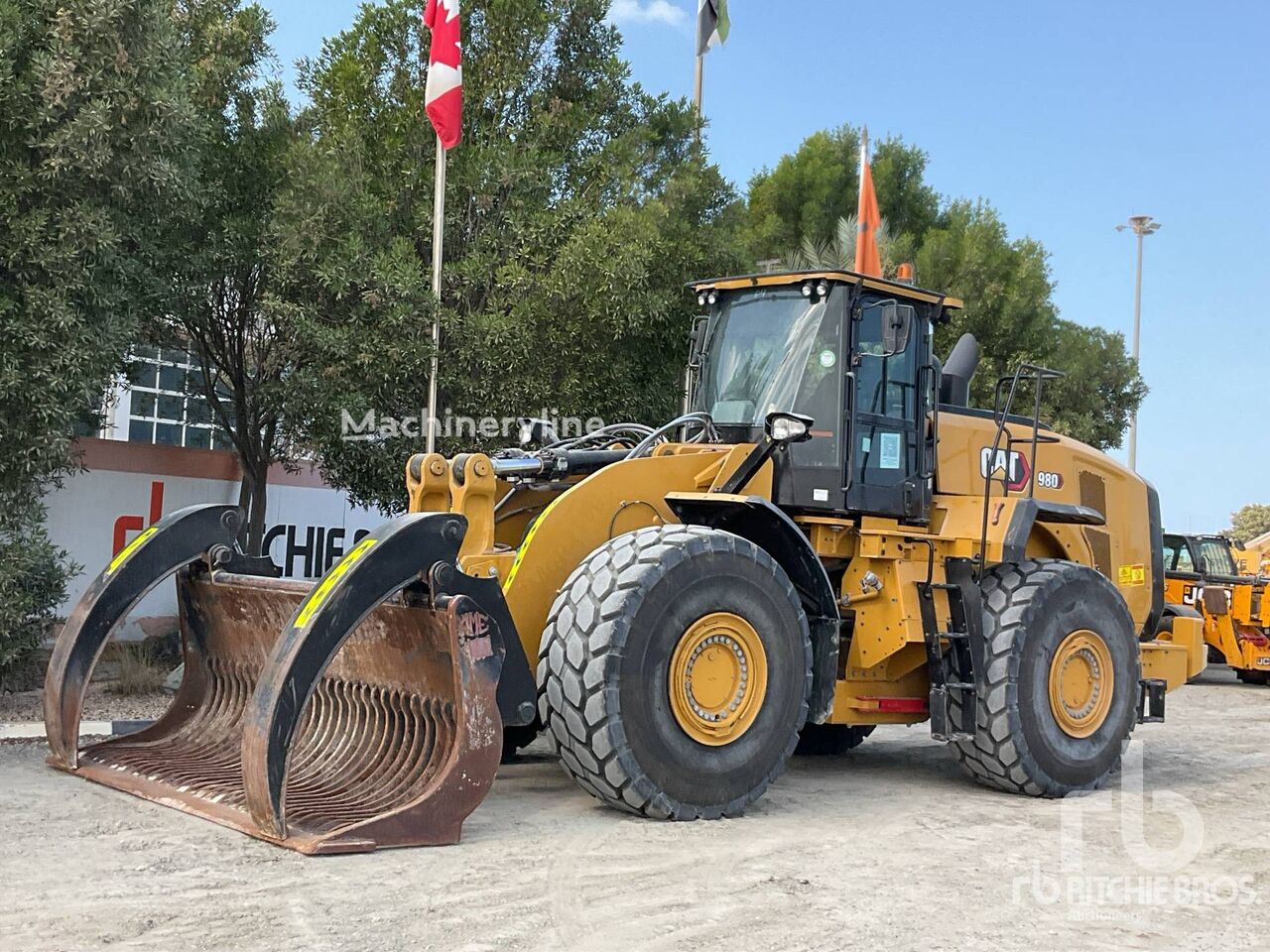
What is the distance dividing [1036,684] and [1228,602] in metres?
10.5

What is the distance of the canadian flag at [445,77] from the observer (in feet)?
38.6

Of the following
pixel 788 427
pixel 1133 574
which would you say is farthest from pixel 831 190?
pixel 788 427

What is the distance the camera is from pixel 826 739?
31.2 ft

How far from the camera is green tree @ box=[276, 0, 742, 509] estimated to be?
11.6m

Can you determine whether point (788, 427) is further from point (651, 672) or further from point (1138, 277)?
point (1138, 277)

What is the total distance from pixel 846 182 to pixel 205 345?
1485 cm

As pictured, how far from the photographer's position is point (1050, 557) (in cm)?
883

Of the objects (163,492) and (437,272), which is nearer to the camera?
(437,272)

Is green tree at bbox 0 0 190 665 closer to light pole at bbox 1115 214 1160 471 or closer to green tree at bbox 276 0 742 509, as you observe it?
green tree at bbox 276 0 742 509

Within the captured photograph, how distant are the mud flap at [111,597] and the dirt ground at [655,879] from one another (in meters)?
0.30

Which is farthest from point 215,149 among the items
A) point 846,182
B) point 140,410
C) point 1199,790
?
point 846,182

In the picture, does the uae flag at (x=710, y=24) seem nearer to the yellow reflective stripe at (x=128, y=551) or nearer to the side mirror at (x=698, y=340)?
the side mirror at (x=698, y=340)

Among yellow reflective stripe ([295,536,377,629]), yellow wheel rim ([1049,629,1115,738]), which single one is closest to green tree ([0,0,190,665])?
yellow reflective stripe ([295,536,377,629])

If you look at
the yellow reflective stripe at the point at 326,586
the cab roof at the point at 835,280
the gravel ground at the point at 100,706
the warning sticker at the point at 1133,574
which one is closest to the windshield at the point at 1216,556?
the warning sticker at the point at 1133,574
